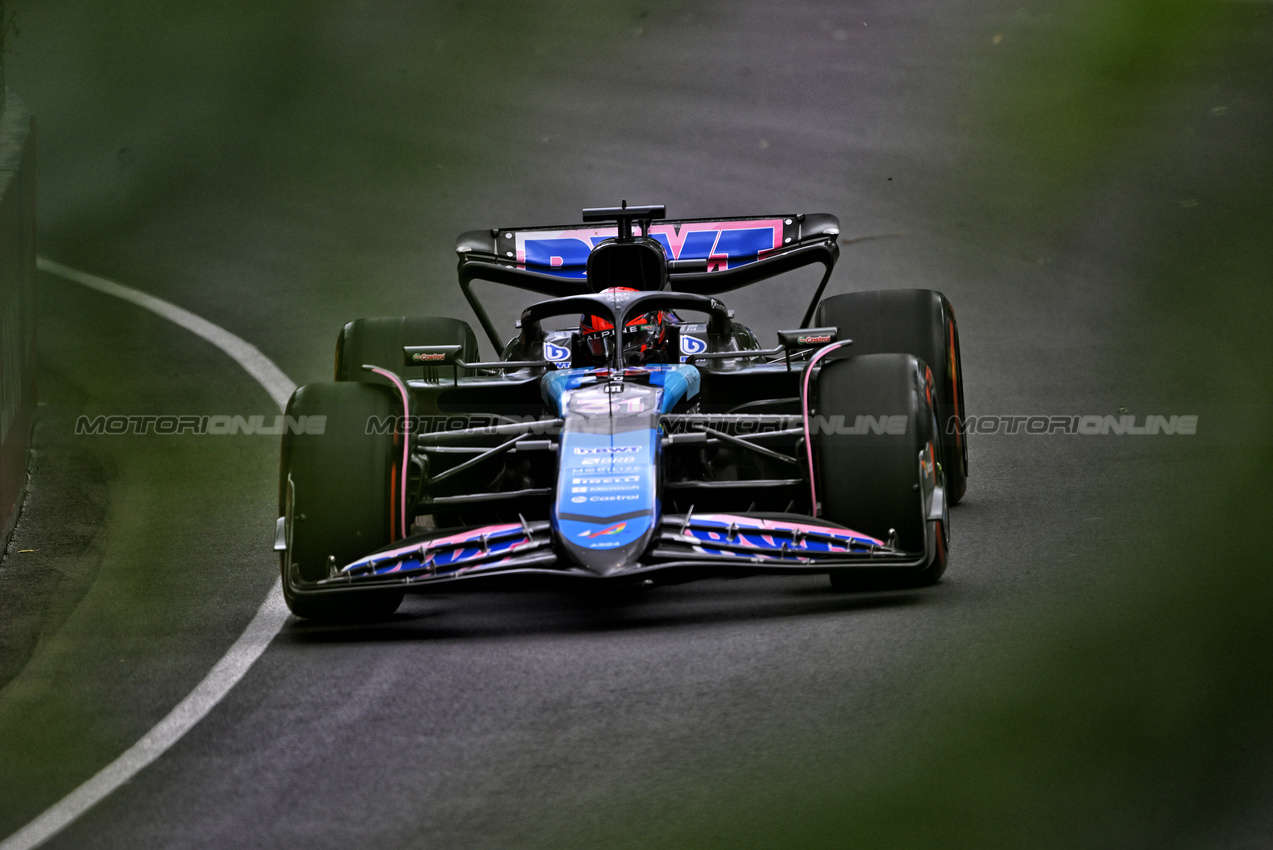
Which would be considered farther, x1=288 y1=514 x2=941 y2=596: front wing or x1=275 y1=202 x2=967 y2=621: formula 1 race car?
x1=275 y1=202 x2=967 y2=621: formula 1 race car

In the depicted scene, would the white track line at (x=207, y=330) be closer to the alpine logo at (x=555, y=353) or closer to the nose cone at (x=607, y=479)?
the alpine logo at (x=555, y=353)

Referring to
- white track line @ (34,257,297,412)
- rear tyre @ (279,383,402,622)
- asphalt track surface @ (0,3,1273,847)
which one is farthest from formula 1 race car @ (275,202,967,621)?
white track line @ (34,257,297,412)

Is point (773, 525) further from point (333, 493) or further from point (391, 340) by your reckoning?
point (391, 340)

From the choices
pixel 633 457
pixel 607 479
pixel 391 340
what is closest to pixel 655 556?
pixel 607 479

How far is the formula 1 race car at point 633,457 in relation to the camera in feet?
22.4

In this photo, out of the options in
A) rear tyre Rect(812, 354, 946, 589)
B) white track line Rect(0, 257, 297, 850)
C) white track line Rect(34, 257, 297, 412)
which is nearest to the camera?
white track line Rect(0, 257, 297, 850)

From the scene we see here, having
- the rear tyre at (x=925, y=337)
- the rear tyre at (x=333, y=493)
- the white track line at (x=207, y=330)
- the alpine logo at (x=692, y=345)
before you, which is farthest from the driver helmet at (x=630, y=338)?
the white track line at (x=207, y=330)

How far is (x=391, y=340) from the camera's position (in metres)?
10.1

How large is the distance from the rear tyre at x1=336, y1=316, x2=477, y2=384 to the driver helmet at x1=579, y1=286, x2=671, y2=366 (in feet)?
4.78

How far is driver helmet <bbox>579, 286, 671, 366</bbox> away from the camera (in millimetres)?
8711

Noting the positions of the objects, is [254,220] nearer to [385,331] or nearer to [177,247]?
[177,247]

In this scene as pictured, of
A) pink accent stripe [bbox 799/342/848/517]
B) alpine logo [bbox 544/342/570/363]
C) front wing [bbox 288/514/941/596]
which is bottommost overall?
front wing [bbox 288/514/941/596]

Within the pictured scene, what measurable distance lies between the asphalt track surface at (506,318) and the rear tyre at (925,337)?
0.37m

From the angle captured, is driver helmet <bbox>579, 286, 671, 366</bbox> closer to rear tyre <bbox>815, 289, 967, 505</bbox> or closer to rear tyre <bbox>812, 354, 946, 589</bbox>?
rear tyre <bbox>815, 289, 967, 505</bbox>
